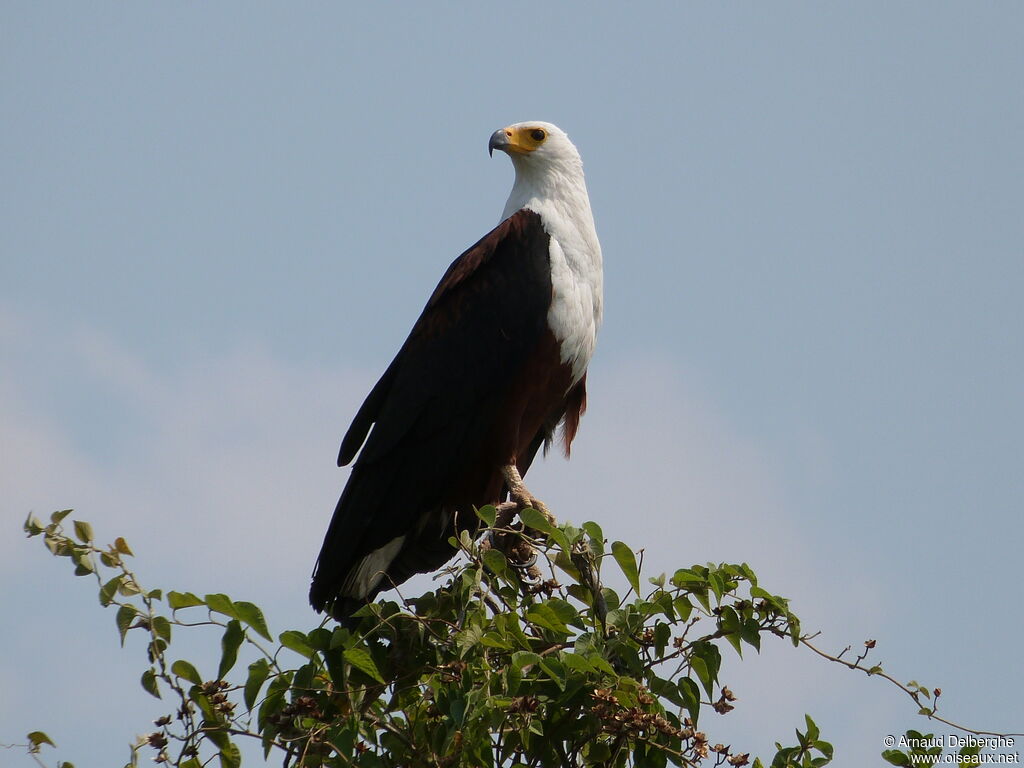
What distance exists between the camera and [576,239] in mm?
5023

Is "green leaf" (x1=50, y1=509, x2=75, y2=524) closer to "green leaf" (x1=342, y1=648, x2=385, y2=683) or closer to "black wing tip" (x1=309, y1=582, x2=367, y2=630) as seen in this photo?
"green leaf" (x1=342, y1=648, x2=385, y2=683)

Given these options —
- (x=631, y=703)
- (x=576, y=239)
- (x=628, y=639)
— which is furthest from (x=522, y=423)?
(x=631, y=703)

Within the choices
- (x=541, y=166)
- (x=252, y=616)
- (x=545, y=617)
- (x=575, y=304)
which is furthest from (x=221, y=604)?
(x=541, y=166)

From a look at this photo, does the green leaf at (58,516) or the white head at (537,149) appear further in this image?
the white head at (537,149)

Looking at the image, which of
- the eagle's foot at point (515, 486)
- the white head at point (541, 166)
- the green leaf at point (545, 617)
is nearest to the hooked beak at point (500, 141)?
the white head at point (541, 166)

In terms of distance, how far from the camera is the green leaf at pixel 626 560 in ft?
10.4

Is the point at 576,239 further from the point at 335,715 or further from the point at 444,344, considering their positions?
the point at 335,715

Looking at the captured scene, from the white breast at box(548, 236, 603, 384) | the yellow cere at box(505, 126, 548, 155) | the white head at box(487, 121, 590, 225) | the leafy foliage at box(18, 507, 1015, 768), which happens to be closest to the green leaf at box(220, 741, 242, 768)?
the leafy foliage at box(18, 507, 1015, 768)

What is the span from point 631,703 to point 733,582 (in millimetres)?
456

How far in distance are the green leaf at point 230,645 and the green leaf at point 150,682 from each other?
0.50 ft

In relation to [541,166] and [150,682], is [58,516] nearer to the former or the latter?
[150,682]

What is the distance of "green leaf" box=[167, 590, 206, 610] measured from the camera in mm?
2867

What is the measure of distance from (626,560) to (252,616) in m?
0.95

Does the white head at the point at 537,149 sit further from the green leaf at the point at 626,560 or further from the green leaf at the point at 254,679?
the green leaf at the point at 254,679
